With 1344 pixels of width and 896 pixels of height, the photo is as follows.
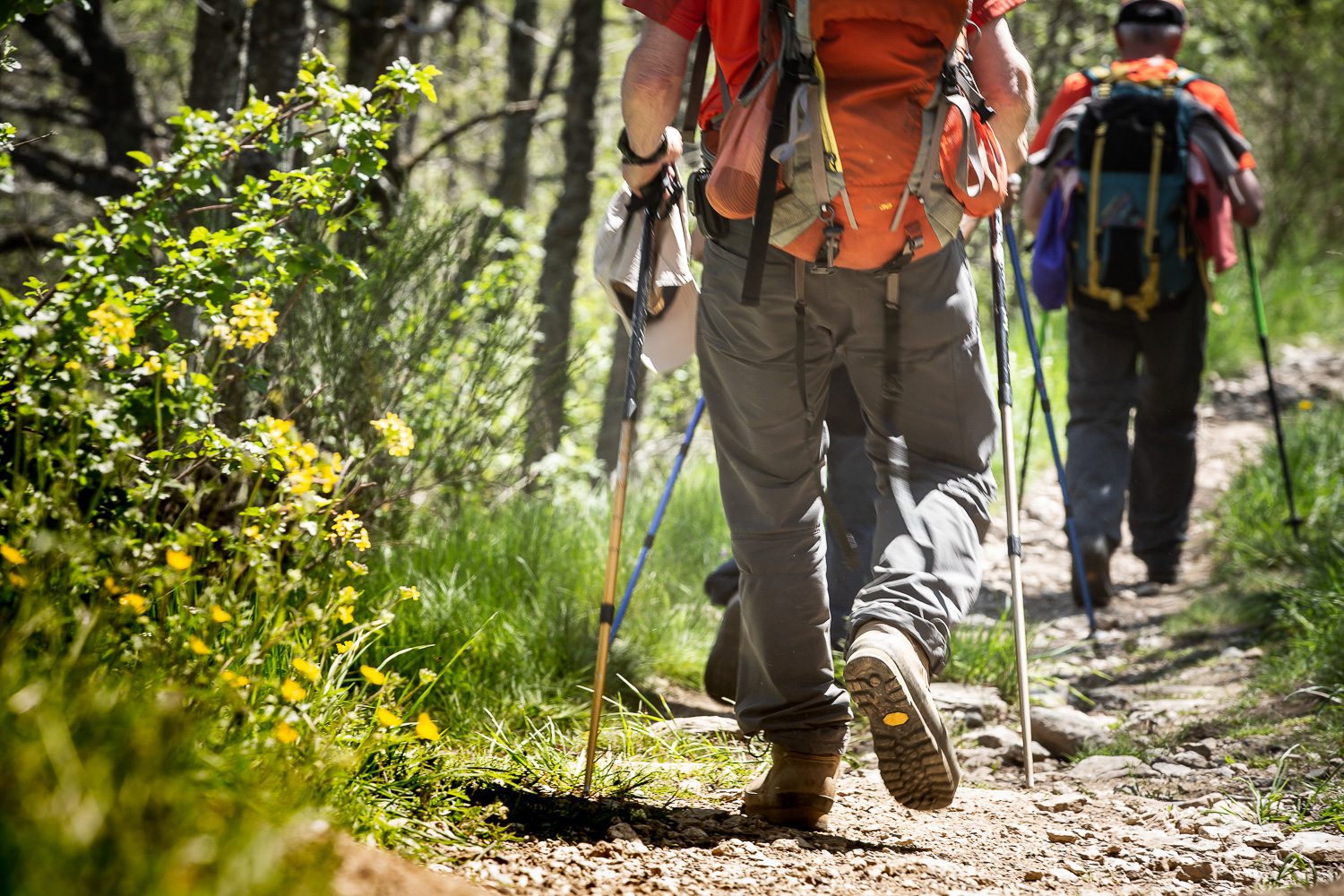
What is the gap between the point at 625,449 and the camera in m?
2.56

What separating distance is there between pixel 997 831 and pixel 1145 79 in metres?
3.85

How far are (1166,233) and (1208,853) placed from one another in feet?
10.9

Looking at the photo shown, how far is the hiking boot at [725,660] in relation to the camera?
11.5 feet

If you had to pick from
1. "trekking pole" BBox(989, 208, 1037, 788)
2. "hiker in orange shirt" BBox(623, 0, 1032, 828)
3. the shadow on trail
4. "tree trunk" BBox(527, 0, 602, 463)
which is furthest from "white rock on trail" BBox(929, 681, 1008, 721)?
"tree trunk" BBox(527, 0, 602, 463)

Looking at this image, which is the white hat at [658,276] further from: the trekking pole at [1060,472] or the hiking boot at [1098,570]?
the hiking boot at [1098,570]

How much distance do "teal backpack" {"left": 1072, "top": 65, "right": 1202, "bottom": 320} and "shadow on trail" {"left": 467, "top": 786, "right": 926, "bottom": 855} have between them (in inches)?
135

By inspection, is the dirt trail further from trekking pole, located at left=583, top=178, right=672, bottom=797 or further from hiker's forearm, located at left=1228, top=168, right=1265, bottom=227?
hiker's forearm, located at left=1228, top=168, right=1265, bottom=227

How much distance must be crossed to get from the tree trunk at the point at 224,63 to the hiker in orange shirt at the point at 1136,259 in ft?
11.9

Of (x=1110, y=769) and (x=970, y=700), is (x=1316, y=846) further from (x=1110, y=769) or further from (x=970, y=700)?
(x=970, y=700)

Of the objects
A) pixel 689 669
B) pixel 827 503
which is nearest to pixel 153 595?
pixel 827 503

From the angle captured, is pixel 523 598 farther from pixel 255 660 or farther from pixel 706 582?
pixel 255 660

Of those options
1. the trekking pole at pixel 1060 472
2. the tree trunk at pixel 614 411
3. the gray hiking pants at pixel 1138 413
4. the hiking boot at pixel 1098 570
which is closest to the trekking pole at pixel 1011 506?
the trekking pole at pixel 1060 472

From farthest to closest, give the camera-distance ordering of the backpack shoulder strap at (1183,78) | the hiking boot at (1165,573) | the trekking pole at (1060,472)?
the hiking boot at (1165,573) → the backpack shoulder strap at (1183,78) → the trekking pole at (1060,472)

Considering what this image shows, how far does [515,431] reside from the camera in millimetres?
4828
